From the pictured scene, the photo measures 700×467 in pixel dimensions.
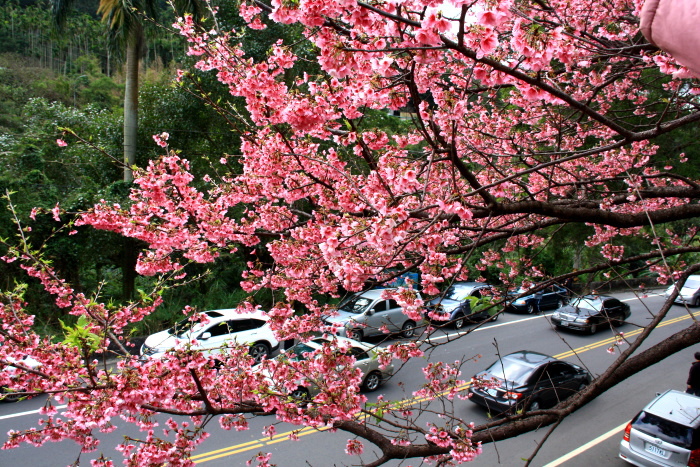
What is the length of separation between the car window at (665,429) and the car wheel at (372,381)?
4.82 metres

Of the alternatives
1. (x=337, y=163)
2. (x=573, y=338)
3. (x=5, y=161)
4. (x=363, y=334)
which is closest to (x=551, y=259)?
(x=573, y=338)

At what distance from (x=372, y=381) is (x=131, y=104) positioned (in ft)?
35.7

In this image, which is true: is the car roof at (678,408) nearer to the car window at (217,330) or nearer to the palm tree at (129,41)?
the car window at (217,330)

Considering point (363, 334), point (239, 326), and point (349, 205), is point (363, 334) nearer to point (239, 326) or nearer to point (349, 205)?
point (239, 326)

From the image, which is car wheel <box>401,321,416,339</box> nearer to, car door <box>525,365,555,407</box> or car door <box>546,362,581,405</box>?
car door <box>525,365,555,407</box>

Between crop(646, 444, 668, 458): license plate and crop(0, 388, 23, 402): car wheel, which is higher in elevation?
crop(0, 388, 23, 402): car wheel

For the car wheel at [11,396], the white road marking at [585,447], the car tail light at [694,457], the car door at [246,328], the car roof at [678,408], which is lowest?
the white road marking at [585,447]

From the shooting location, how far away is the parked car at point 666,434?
6.17 metres

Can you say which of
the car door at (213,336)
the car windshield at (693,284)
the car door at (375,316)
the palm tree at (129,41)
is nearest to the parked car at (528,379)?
the car door at (375,316)

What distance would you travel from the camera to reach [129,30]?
12.4 m

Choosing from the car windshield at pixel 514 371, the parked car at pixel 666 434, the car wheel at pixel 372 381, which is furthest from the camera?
the car wheel at pixel 372 381

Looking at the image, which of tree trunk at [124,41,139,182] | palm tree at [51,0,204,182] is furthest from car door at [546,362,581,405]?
tree trunk at [124,41,139,182]

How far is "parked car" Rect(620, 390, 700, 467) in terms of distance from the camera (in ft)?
20.2

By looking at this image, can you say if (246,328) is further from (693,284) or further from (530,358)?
(693,284)
